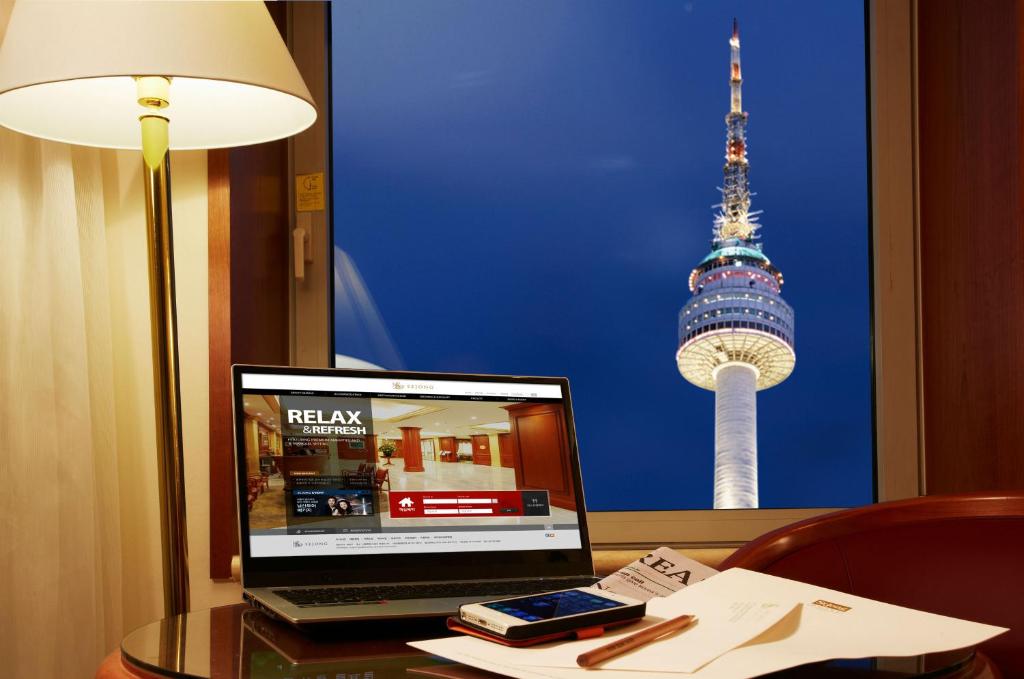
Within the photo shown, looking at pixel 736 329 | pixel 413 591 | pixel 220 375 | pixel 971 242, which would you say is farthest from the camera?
pixel 736 329

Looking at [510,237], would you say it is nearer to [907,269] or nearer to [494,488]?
[907,269]

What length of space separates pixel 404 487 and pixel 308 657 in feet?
1.16

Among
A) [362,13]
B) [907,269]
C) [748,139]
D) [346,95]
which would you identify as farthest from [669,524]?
[362,13]

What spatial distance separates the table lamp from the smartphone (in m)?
0.61

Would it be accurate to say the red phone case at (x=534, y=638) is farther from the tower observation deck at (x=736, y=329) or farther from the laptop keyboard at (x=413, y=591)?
the tower observation deck at (x=736, y=329)

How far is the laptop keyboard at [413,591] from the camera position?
0.97m

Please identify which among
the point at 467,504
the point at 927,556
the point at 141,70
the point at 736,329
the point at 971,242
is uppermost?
the point at 141,70

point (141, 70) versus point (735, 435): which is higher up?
point (141, 70)

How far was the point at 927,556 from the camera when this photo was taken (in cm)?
141

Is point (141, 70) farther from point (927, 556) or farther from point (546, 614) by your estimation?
point (927, 556)

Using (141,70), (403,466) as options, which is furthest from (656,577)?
→ (141,70)

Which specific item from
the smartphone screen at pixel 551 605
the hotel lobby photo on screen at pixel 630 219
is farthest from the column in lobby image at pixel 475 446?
the hotel lobby photo on screen at pixel 630 219

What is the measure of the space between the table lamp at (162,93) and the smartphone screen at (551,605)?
0.60m

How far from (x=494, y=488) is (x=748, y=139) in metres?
1.38
